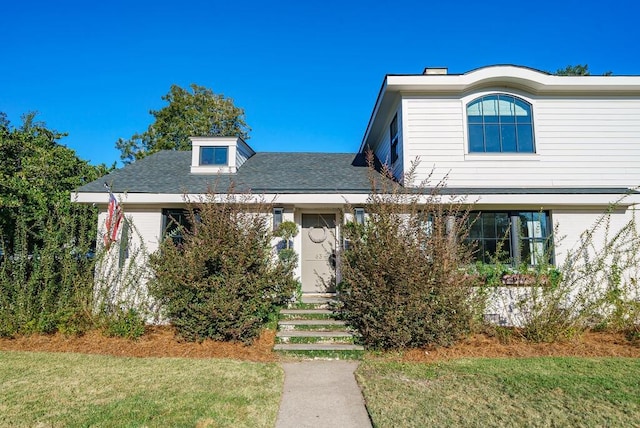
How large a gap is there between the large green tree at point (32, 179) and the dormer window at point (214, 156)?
356cm

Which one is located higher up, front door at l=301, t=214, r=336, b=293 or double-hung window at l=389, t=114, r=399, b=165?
double-hung window at l=389, t=114, r=399, b=165

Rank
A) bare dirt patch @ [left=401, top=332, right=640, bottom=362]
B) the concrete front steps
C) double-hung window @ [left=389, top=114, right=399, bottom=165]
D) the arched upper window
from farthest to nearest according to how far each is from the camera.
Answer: double-hung window @ [left=389, top=114, right=399, bottom=165] → the arched upper window → the concrete front steps → bare dirt patch @ [left=401, top=332, right=640, bottom=362]

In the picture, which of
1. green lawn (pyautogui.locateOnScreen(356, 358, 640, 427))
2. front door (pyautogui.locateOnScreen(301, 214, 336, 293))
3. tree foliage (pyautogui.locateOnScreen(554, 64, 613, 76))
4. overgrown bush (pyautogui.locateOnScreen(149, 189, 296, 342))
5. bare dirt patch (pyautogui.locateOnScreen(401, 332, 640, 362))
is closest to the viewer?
green lawn (pyautogui.locateOnScreen(356, 358, 640, 427))

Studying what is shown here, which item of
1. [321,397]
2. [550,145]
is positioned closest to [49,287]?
[321,397]

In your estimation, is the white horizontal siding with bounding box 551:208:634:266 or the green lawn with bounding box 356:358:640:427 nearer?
the green lawn with bounding box 356:358:640:427

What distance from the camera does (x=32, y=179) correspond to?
9578 millimetres

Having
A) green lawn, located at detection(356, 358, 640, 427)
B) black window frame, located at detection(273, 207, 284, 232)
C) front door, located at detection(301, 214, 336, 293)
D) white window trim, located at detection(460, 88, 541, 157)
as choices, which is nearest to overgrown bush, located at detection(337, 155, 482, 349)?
green lawn, located at detection(356, 358, 640, 427)

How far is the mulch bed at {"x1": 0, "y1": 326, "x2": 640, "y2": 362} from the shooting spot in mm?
5930

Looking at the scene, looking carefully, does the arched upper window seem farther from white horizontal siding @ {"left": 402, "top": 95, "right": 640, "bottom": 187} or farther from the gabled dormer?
the gabled dormer

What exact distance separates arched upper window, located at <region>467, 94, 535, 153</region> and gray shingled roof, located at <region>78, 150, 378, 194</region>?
10.2 ft

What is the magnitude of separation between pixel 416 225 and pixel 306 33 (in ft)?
29.7

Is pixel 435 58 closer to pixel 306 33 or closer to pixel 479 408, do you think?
pixel 306 33

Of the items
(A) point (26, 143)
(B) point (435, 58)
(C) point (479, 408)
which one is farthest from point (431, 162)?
(A) point (26, 143)

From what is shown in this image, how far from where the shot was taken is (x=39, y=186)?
9.64 m
